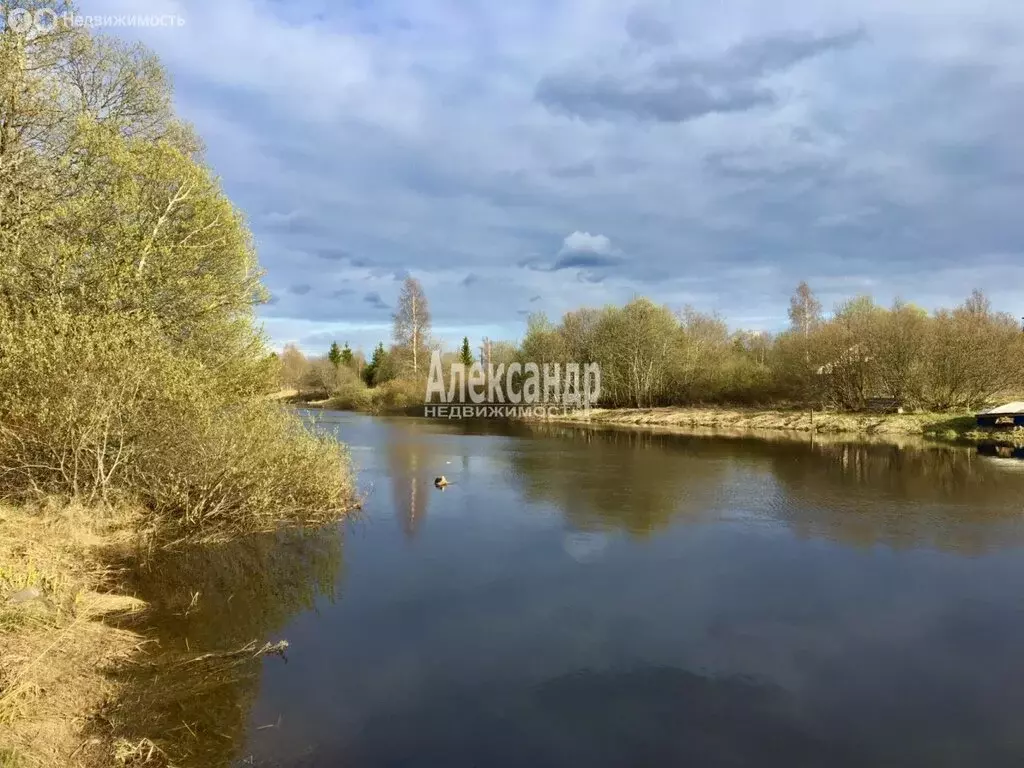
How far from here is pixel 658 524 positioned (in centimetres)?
1485

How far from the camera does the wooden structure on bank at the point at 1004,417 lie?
3014 cm

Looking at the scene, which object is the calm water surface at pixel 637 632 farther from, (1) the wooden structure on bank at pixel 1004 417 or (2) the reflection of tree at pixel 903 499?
(1) the wooden structure on bank at pixel 1004 417

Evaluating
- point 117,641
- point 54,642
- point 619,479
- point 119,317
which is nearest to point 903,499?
point 619,479

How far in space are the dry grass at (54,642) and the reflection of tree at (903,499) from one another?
13.4 m

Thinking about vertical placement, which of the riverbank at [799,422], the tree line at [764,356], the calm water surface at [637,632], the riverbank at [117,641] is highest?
the tree line at [764,356]

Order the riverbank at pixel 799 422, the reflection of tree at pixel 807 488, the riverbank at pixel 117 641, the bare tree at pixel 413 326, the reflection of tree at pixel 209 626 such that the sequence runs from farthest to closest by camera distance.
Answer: the bare tree at pixel 413 326, the riverbank at pixel 799 422, the reflection of tree at pixel 807 488, the reflection of tree at pixel 209 626, the riverbank at pixel 117 641

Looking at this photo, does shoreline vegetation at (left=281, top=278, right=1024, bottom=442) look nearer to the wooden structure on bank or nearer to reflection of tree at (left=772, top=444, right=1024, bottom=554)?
the wooden structure on bank

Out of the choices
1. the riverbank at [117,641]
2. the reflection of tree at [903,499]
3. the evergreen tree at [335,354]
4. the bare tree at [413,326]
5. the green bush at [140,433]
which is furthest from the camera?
the evergreen tree at [335,354]

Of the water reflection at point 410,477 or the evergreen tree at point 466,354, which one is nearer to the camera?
the water reflection at point 410,477

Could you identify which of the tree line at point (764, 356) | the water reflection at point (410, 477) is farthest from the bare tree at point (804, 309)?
the water reflection at point (410, 477)

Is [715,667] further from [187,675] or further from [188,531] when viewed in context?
[188,531]

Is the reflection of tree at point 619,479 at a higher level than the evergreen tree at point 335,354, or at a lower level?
lower

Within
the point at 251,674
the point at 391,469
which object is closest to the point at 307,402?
the point at 391,469

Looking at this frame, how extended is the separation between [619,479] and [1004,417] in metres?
22.8
